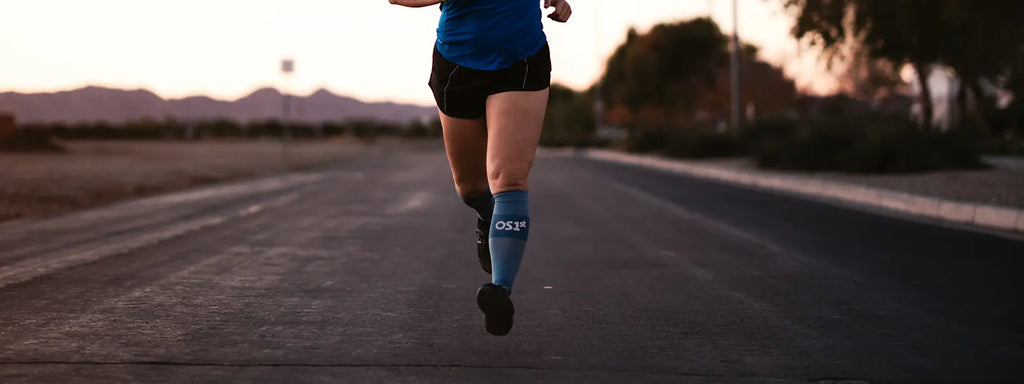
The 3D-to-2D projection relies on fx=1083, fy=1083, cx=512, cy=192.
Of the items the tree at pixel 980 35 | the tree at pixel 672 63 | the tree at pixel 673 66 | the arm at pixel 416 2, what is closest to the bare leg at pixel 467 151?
the arm at pixel 416 2

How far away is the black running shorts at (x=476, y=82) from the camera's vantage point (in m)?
4.53

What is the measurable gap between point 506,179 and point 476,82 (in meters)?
0.43

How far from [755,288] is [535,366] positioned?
2675 millimetres

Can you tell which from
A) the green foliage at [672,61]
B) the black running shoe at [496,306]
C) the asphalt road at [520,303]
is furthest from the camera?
the green foliage at [672,61]

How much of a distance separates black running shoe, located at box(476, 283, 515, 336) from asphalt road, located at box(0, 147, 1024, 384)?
0.45 feet

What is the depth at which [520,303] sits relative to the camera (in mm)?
5797

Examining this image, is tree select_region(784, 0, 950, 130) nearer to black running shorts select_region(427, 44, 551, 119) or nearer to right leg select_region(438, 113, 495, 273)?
right leg select_region(438, 113, 495, 273)

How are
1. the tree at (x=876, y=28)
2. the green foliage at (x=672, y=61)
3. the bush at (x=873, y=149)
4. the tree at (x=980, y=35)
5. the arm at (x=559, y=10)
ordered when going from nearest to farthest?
the arm at (x=559, y=10) < the tree at (x=980, y=35) < the bush at (x=873, y=149) < the tree at (x=876, y=28) < the green foliage at (x=672, y=61)

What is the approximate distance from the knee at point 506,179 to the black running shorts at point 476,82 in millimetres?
322

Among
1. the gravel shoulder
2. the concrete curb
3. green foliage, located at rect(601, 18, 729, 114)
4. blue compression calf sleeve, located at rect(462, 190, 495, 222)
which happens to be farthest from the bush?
green foliage, located at rect(601, 18, 729, 114)

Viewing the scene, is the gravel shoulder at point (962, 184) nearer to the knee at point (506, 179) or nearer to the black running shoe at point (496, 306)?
the knee at point (506, 179)

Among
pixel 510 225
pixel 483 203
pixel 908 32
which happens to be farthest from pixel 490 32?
pixel 908 32

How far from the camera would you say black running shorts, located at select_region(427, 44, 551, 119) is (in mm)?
4527

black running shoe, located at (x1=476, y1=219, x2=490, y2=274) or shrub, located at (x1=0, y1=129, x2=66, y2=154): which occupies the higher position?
black running shoe, located at (x1=476, y1=219, x2=490, y2=274)
